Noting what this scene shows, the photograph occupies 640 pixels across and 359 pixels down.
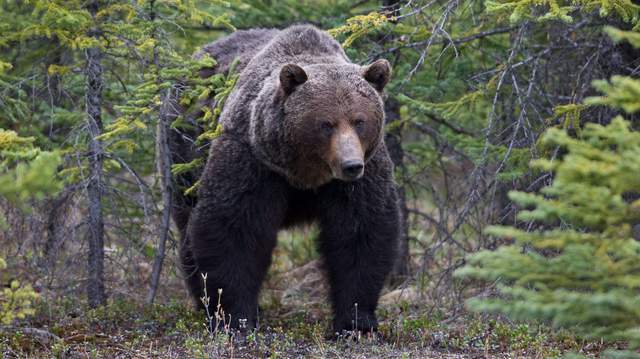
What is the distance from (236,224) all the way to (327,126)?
3.79 feet

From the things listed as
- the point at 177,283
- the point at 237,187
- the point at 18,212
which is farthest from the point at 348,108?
the point at 177,283

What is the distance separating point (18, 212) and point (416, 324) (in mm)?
3587

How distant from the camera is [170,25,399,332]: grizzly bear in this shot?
22.1 feet

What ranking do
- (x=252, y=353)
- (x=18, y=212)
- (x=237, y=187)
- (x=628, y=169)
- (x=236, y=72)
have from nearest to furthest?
(x=628, y=169)
(x=252, y=353)
(x=237, y=187)
(x=18, y=212)
(x=236, y=72)

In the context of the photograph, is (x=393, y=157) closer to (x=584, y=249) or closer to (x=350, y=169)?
(x=350, y=169)

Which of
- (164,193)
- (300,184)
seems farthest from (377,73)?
(164,193)

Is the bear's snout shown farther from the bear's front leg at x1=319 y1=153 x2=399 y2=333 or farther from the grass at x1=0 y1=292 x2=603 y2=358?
the grass at x1=0 y1=292 x2=603 y2=358

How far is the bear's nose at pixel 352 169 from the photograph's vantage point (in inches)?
246

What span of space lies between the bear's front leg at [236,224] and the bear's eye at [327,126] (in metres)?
0.73

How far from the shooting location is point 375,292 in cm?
736

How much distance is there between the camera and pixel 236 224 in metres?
7.08

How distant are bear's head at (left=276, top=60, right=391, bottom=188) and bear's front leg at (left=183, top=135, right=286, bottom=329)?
0.36 metres

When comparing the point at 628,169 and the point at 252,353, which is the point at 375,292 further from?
the point at 628,169

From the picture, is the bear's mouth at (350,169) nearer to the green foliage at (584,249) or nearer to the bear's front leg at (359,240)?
the bear's front leg at (359,240)
